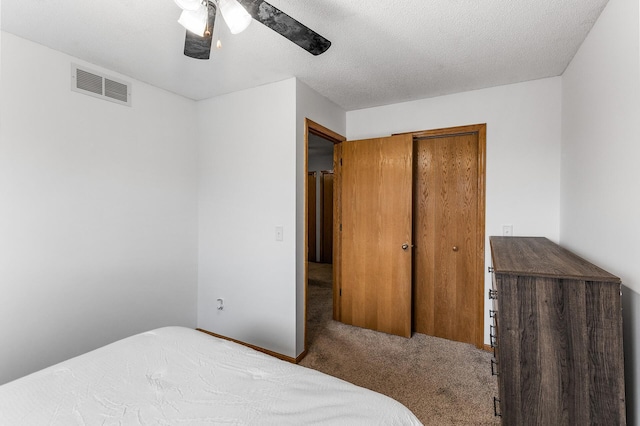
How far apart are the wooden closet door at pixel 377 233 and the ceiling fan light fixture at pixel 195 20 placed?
6.55ft

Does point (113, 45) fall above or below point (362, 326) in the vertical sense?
above

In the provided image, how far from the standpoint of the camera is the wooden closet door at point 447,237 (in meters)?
2.70

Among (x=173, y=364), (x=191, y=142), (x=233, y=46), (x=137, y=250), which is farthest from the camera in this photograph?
(x=191, y=142)

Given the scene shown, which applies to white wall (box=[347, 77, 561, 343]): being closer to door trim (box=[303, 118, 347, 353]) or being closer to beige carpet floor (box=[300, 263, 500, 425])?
beige carpet floor (box=[300, 263, 500, 425])

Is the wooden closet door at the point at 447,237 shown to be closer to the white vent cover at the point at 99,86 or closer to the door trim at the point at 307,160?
the door trim at the point at 307,160

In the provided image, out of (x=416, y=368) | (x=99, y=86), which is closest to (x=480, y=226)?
(x=416, y=368)

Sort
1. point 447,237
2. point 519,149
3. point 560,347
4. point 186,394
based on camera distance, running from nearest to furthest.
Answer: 1. point 186,394
2. point 560,347
3. point 519,149
4. point 447,237

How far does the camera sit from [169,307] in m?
2.71

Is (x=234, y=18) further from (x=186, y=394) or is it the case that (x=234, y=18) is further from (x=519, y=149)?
(x=519, y=149)

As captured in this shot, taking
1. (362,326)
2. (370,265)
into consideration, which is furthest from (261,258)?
(362,326)

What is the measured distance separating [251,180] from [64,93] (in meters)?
1.45

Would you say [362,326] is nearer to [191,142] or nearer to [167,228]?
[167,228]

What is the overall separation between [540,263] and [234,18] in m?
1.87

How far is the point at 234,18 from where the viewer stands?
1.24 metres
